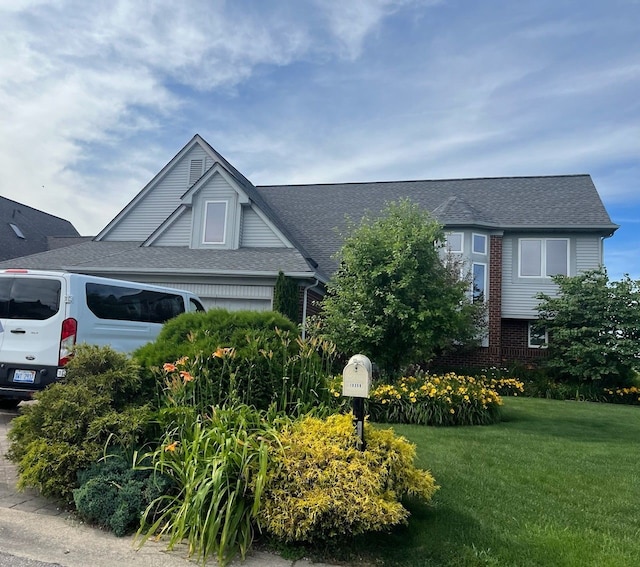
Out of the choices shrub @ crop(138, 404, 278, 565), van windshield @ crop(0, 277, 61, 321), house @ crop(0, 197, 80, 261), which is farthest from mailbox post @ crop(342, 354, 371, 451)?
house @ crop(0, 197, 80, 261)

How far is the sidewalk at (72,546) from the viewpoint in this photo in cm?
304

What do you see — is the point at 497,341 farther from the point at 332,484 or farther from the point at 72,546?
the point at 72,546

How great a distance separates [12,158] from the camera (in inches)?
564

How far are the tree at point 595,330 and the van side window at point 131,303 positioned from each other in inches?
462

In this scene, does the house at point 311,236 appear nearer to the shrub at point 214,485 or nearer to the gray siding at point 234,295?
the gray siding at point 234,295

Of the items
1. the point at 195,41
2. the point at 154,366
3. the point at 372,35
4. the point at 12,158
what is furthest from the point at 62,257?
the point at 154,366

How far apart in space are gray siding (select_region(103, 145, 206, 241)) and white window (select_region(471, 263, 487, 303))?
35.9ft

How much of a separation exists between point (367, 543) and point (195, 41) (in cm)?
957

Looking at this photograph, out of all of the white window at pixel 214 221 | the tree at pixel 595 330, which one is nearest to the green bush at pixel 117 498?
the white window at pixel 214 221

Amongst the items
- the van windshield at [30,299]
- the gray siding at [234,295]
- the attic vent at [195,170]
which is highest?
the attic vent at [195,170]

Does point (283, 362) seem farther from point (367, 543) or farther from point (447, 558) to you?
point (447, 558)

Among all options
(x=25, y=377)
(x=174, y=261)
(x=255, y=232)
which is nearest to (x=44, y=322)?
(x=25, y=377)

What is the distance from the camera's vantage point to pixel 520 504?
14.1 feet

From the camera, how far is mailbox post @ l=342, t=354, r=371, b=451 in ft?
11.2
